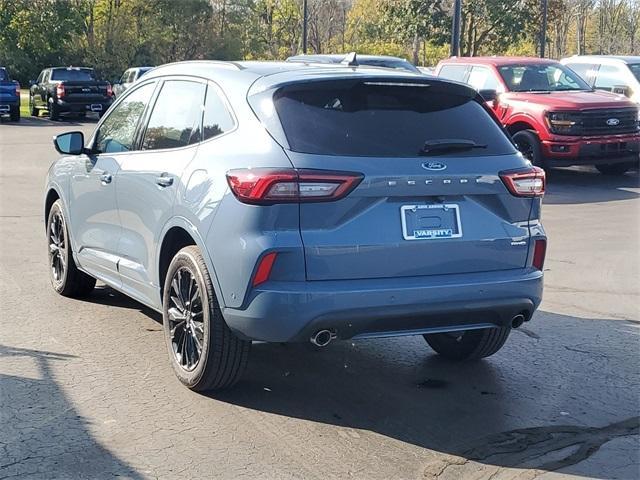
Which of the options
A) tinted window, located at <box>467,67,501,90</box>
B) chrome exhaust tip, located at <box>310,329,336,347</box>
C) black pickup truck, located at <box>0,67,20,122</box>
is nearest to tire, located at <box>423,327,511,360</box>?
chrome exhaust tip, located at <box>310,329,336,347</box>

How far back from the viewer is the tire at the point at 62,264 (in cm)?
712

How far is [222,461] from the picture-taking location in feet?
14.0

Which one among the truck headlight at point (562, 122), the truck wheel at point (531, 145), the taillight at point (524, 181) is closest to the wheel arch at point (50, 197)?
the taillight at point (524, 181)

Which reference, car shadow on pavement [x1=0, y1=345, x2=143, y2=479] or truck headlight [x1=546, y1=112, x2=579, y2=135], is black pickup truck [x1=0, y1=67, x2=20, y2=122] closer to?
truck headlight [x1=546, y1=112, x2=579, y2=135]

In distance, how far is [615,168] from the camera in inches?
631

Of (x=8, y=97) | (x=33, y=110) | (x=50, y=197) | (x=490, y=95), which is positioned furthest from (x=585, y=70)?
(x=33, y=110)

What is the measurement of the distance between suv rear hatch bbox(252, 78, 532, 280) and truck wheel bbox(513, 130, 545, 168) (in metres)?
9.73

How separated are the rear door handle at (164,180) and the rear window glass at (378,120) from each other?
881mm

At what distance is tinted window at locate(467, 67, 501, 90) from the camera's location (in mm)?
15758

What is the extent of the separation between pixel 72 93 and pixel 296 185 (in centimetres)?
2895

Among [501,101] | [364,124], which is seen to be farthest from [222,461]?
[501,101]

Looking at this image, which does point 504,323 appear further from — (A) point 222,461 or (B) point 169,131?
(B) point 169,131

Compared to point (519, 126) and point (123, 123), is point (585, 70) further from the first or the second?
point (123, 123)

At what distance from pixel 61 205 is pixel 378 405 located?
3.40 meters
